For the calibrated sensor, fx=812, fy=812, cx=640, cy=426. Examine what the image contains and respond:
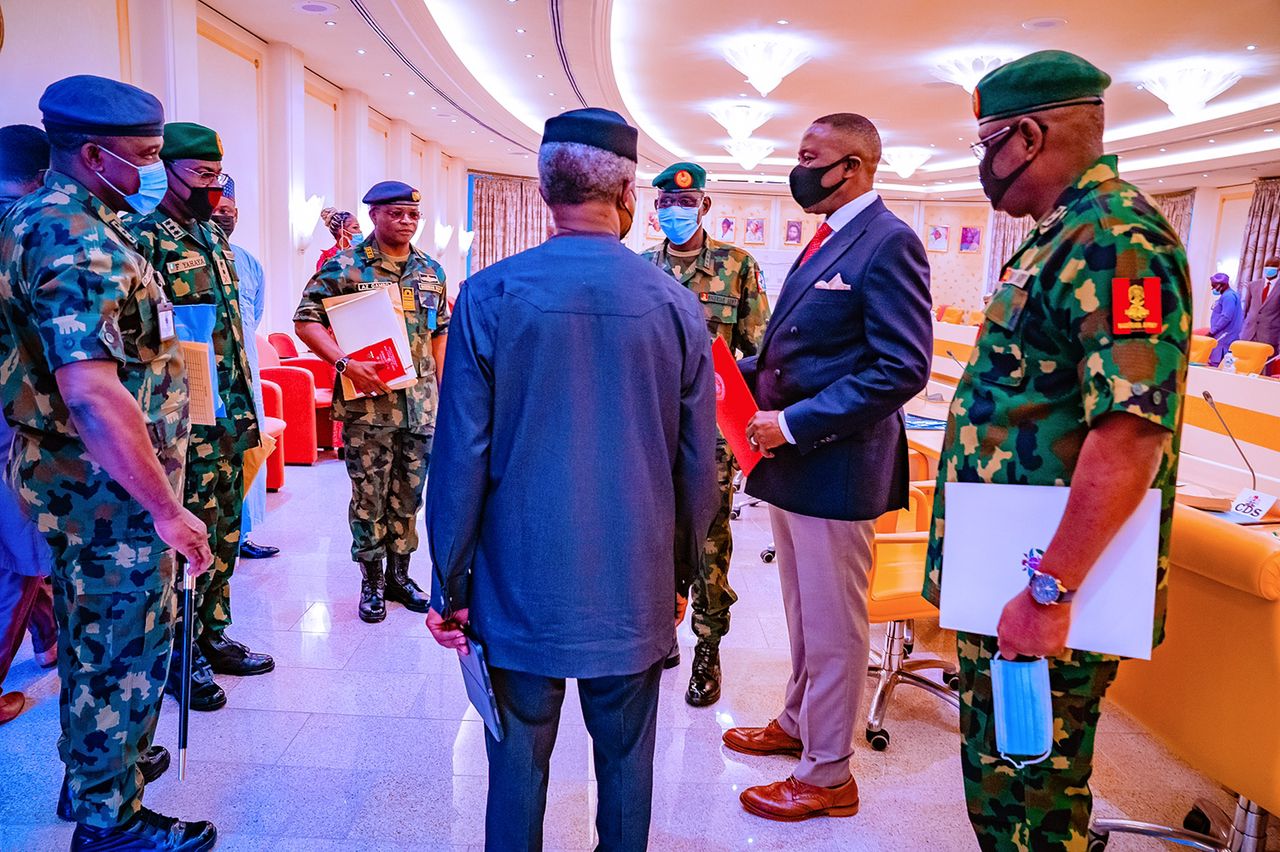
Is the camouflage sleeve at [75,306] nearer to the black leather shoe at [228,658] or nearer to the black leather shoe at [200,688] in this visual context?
the black leather shoe at [200,688]

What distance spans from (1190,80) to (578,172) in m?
9.69

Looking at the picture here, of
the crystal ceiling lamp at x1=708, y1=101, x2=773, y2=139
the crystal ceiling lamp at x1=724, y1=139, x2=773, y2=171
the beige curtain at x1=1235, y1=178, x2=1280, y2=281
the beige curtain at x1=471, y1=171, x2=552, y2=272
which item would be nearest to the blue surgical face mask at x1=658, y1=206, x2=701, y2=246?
the crystal ceiling lamp at x1=708, y1=101, x2=773, y2=139

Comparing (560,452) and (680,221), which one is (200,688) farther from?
(680,221)

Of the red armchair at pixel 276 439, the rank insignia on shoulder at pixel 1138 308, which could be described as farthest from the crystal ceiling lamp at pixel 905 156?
the rank insignia on shoulder at pixel 1138 308

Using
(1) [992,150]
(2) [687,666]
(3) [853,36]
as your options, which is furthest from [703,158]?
(1) [992,150]

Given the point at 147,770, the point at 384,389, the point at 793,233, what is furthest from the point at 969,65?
the point at 793,233

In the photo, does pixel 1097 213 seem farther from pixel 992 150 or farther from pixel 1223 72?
pixel 1223 72

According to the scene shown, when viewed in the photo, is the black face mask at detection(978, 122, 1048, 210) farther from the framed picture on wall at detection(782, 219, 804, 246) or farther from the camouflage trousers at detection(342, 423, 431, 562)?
the framed picture on wall at detection(782, 219, 804, 246)

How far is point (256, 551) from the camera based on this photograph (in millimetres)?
3982

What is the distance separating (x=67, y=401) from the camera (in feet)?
5.04

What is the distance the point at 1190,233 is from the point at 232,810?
1709cm

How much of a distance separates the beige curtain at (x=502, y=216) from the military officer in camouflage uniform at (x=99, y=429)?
49.6 feet

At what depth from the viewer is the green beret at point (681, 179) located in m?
2.74

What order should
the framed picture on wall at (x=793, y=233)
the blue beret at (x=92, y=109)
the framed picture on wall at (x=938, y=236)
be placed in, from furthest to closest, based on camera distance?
the framed picture on wall at (x=793, y=233), the framed picture on wall at (x=938, y=236), the blue beret at (x=92, y=109)
